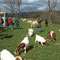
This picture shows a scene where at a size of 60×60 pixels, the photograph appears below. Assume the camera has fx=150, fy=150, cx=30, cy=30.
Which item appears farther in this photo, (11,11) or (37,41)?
(11,11)

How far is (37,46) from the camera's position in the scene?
12188 millimetres

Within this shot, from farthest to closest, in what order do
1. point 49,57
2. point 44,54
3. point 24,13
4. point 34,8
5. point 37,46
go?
point 24,13
point 34,8
point 37,46
point 44,54
point 49,57

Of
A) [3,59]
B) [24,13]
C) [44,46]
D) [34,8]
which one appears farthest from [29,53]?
[24,13]

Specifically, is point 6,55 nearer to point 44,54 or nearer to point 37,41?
point 44,54

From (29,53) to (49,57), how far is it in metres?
1.46

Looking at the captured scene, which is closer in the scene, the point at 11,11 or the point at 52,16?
the point at 52,16

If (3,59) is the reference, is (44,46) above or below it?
below

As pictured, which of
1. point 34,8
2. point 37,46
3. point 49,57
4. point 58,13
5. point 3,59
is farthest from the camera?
point 34,8

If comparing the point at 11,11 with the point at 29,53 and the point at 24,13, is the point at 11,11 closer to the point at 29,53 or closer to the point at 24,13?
the point at 24,13

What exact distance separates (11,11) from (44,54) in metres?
57.8

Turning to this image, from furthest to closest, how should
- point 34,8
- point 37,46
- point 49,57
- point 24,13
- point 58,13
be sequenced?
1. point 24,13
2. point 34,8
3. point 58,13
4. point 37,46
5. point 49,57

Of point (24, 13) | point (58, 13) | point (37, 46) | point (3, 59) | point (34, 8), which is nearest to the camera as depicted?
point (3, 59)

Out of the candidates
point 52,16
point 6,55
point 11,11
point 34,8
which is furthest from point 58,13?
point 6,55

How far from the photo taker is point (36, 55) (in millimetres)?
9922
